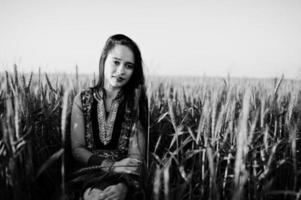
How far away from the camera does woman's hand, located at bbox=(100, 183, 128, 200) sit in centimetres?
96

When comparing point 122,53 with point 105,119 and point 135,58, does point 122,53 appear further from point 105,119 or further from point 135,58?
point 105,119

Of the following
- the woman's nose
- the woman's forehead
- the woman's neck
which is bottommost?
the woman's neck

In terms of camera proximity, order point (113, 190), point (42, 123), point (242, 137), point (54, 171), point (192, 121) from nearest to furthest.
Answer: point (242, 137) → point (113, 190) → point (54, 171) → point (42, 123) → point (192, 121)

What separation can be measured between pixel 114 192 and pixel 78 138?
417 millimetres

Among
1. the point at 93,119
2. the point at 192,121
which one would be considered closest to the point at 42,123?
the point at 93,119

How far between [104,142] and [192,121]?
0.60 m

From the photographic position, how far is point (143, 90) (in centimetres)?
140

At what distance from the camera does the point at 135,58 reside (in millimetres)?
1391

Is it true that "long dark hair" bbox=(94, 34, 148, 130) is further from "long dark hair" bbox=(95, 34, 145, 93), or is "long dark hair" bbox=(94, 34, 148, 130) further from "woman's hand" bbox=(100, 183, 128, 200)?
"woman's hand" bbox=(100, 183, 128, 200)

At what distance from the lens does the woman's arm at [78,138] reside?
122cm

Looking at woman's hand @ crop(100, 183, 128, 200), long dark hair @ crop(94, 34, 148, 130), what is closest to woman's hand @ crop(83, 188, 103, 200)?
woman's hand @ crop(100, 183, 128, 200)

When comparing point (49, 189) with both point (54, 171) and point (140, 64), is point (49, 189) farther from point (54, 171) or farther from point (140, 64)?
point (140, 64)

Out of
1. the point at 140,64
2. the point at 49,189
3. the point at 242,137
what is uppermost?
the point at 140,64

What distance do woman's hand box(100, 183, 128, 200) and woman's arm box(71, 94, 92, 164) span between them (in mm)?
259
